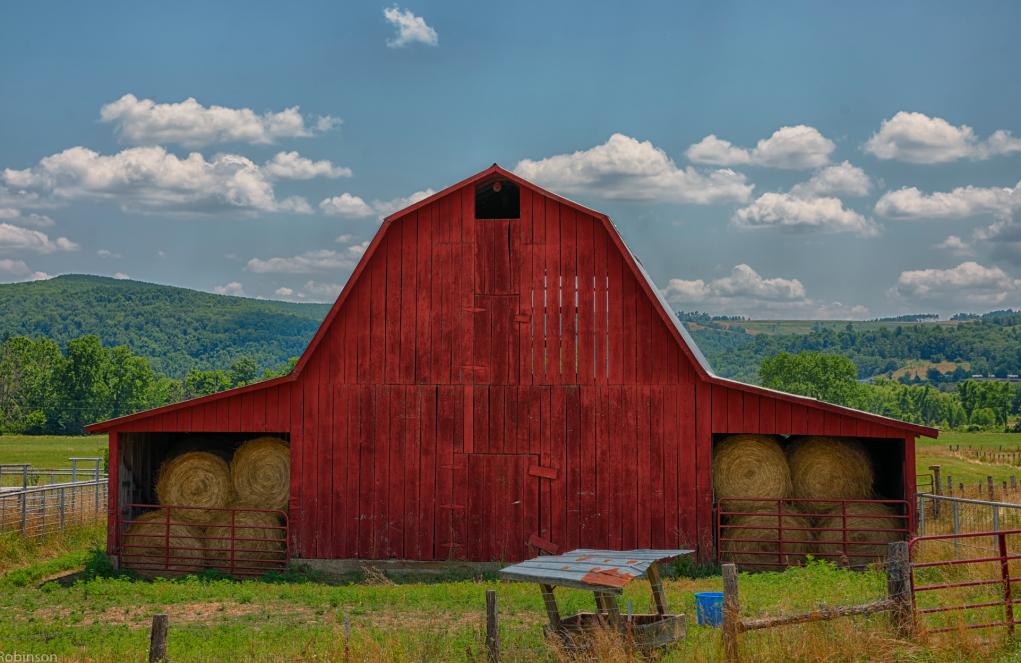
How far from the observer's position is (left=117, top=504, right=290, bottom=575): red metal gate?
17938 millimetres

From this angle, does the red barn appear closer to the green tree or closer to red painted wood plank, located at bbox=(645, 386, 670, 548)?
red painted wood plank, located at bbox=(645, 386, 670, 548)

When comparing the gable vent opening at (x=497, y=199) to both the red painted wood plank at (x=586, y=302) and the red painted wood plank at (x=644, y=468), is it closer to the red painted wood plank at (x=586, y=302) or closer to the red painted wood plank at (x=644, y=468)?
the red painted wood plank at (x=586, y=302)

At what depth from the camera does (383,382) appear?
17.9 meters

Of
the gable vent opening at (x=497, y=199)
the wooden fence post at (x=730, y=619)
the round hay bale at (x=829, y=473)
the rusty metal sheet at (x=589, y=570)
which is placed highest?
the gable vent opening at (x=497, y=199)

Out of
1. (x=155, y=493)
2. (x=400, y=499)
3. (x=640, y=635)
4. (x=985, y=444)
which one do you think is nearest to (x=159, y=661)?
(x=640, y=635)

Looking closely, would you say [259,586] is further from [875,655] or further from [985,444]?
[985,444]

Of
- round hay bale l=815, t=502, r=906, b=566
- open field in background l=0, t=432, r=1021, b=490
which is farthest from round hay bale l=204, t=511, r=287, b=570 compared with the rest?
open field in background l=0, t=432, r=1021, b=490

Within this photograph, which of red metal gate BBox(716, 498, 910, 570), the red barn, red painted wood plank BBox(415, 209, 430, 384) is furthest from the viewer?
red painted wood plank BBox(415, 209, 430, 384)

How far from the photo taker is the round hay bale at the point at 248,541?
58.9 ft

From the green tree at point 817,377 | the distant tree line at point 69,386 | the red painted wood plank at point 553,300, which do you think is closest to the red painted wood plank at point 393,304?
the red painted wood plank at point 553,300

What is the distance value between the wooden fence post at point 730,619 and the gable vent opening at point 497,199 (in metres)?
9.76

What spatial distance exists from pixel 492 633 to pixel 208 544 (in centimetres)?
1017

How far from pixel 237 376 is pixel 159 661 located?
110111mm

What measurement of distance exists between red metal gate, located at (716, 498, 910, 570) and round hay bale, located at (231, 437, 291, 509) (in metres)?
7.69
